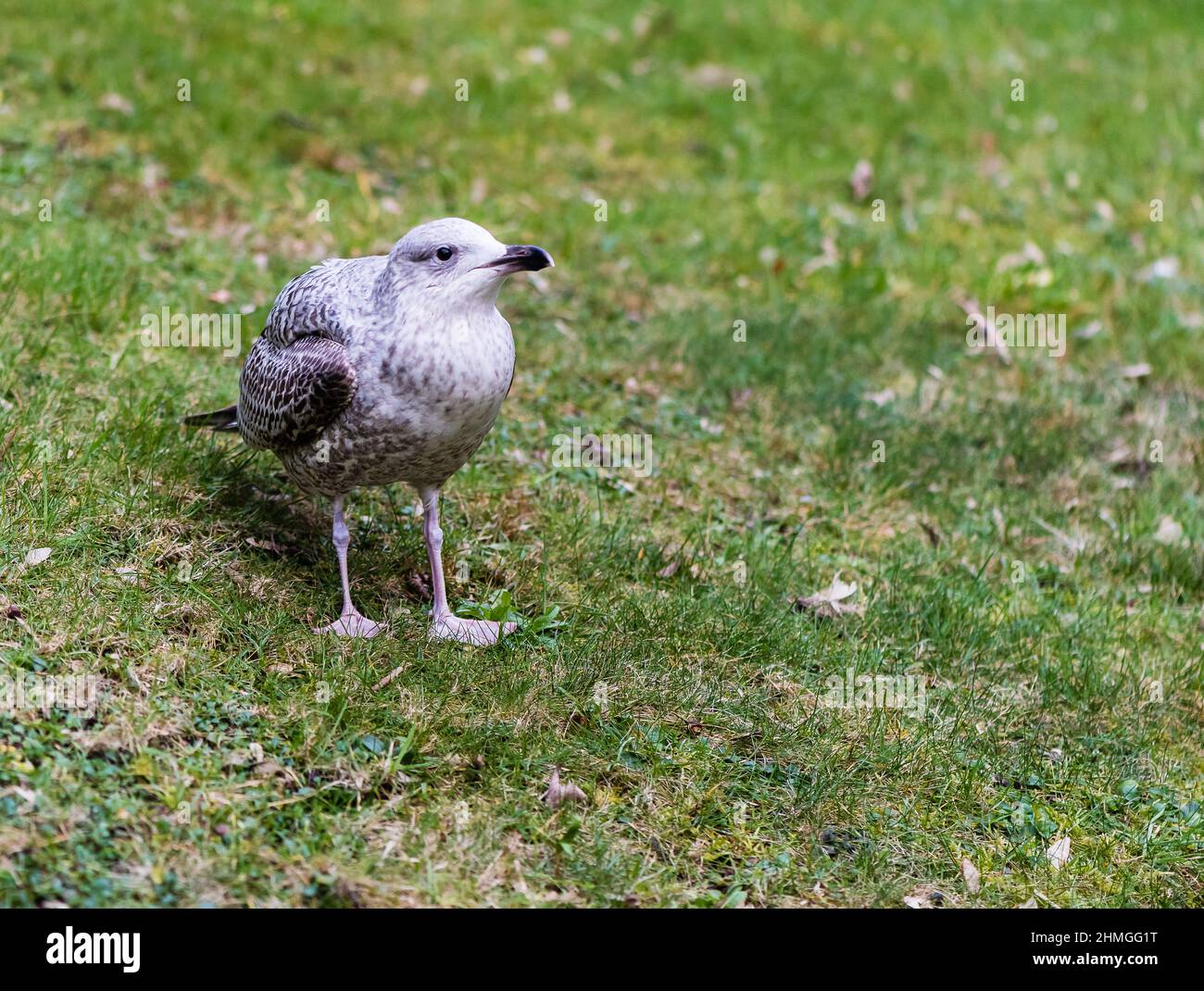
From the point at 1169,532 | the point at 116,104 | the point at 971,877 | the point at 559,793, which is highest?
the point at 116,104

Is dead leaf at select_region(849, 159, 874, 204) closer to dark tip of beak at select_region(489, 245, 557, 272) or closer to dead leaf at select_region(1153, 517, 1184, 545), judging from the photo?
dead leaf at select_region(1153, 517, 1184, 545)

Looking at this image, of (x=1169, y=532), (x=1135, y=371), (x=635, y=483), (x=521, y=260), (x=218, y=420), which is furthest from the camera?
(x=1135, y=371)

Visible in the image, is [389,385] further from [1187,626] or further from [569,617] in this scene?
[1187,626]

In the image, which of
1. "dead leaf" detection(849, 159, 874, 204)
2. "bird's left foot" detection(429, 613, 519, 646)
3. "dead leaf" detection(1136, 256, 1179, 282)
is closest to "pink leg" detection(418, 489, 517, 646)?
"bird's left foot" detection(429, 613, 519, 646)

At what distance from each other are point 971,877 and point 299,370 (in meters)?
3.00

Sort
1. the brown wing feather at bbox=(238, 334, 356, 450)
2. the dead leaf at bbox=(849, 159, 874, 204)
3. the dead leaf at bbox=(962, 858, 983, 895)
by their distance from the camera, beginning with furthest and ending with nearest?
the dead leaf at bbox=(849, 159, 874, 204) < the brown wing feather at bbox=(238, 334, 356, 450) < the dead leaf at bbox=(962, 858, 983, 895)

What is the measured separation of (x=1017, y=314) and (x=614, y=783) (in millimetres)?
5547

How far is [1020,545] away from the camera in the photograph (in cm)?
660

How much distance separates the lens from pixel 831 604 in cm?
573

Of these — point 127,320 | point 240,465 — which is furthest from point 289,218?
point 240,465

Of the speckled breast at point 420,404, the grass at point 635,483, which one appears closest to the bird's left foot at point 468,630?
the grass at point 635,483

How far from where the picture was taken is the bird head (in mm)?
4578

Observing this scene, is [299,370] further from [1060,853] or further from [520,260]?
[1060,853]

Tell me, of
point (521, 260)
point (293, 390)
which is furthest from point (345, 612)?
point (521, 260)
